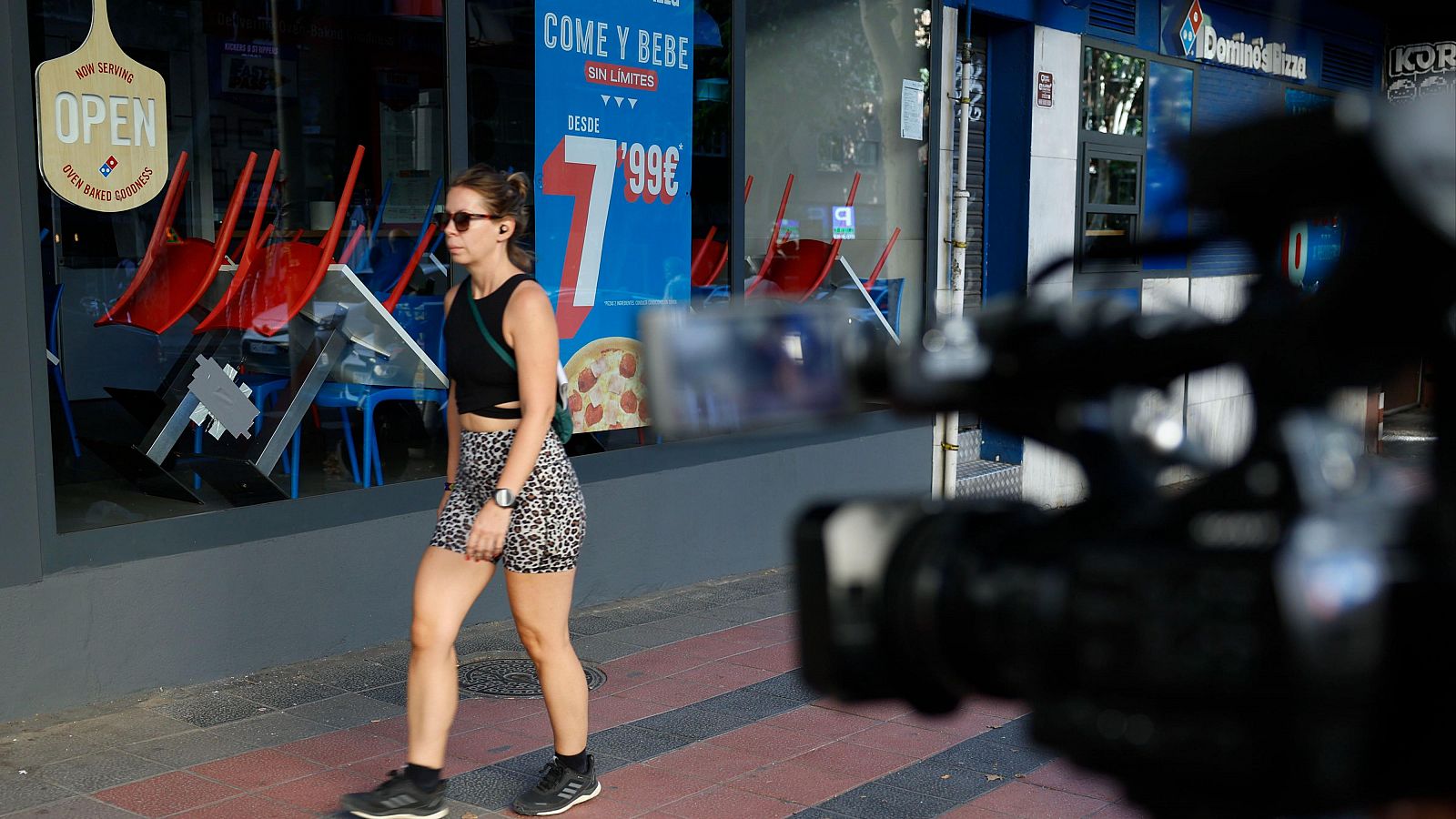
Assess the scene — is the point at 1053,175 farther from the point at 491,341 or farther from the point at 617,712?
the point at 491,341

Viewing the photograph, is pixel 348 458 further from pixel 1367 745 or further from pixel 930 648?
pixel 1367 745

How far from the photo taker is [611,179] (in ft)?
22.4

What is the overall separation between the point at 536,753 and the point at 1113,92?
23.7 ft

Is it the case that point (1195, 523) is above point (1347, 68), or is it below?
below

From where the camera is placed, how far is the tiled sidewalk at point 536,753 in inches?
169

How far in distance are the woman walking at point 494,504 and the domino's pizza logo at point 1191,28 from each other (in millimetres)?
8084

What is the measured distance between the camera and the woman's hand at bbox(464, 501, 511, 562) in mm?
3824

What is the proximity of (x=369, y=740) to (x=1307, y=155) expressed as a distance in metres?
4.24

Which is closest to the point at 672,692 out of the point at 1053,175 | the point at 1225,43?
the point at 1053,175

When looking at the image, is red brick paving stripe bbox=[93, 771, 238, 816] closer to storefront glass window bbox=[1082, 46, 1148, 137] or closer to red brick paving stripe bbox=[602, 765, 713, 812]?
red brick paving stripe bbox=[602, 765, 713, 812]

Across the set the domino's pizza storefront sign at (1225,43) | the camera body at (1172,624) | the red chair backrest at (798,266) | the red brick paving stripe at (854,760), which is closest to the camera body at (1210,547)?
the camera body at (1172,624)

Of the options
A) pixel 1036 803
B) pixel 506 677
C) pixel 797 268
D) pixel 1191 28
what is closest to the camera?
pixel 1036 803

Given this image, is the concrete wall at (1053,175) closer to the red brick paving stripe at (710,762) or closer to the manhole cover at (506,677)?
the manhole cover at (506,677)

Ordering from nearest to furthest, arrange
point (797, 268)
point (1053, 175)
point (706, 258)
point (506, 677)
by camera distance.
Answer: point (506, 677) → point (706, 258) → point (797, 268) → point (1053, 175)
